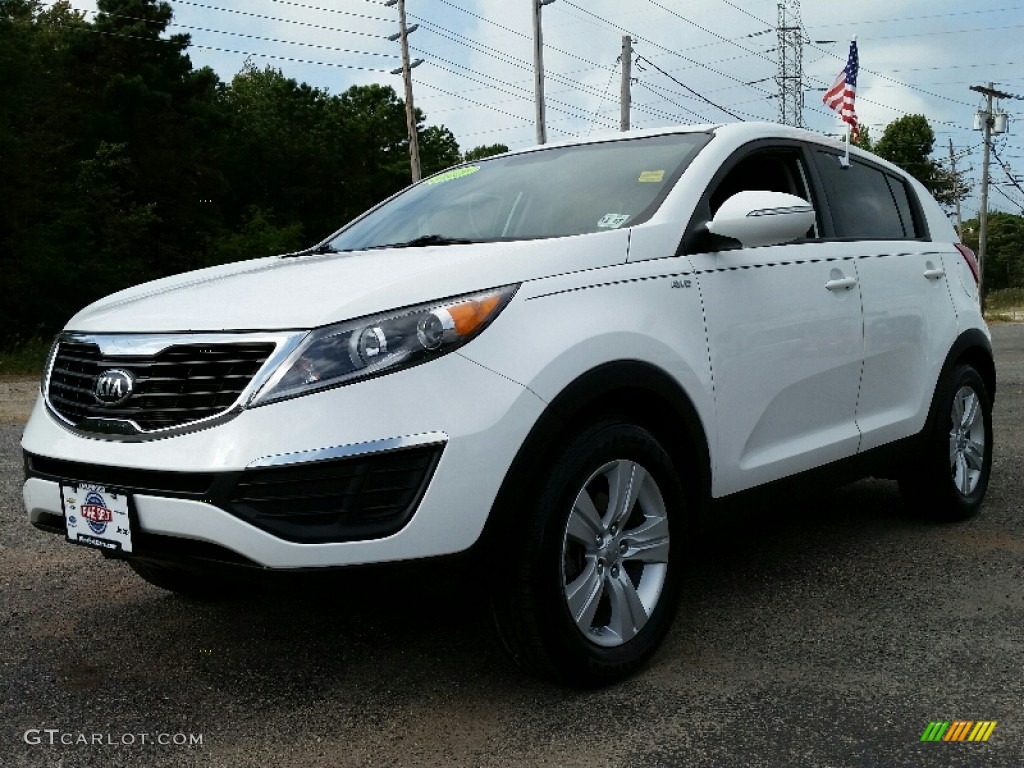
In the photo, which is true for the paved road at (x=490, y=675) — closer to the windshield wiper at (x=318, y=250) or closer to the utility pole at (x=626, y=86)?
the windshield wiper at (x=318, y=250)

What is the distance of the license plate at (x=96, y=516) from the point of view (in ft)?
9.03

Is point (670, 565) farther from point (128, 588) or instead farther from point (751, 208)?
point (128, 588)

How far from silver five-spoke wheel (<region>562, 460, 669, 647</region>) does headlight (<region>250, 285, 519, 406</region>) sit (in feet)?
1.95

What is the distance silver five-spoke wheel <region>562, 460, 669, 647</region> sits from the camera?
117 inches

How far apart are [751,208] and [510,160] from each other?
124 centimetres

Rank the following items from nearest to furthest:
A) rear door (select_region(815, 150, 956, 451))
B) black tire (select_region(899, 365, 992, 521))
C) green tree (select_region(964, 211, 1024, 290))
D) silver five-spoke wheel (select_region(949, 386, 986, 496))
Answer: rear door (select_region(815, 150, 956, 451)), black tire (select_region(899, 365, 992, 521)), silver five-spoke wheel (select_region(949, 386, 986, 496)), green tree (select_region(964, 211, 1024, 290))

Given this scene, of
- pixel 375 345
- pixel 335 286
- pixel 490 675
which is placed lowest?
pixel 490 675

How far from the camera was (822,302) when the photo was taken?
389cm

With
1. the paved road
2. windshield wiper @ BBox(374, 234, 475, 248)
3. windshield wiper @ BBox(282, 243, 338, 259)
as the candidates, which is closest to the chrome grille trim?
the paved road

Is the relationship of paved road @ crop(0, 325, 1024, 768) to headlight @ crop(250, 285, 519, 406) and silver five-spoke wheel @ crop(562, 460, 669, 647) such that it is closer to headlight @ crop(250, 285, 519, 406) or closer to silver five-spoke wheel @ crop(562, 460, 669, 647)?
silver five-spoke wheel @ crop(562, 460, 669, 647)

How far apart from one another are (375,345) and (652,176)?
1.40 m

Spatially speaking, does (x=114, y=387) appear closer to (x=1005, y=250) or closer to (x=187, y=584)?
(x=187, y=584)

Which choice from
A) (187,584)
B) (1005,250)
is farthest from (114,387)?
(1005,250)

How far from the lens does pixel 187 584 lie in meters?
3.85
